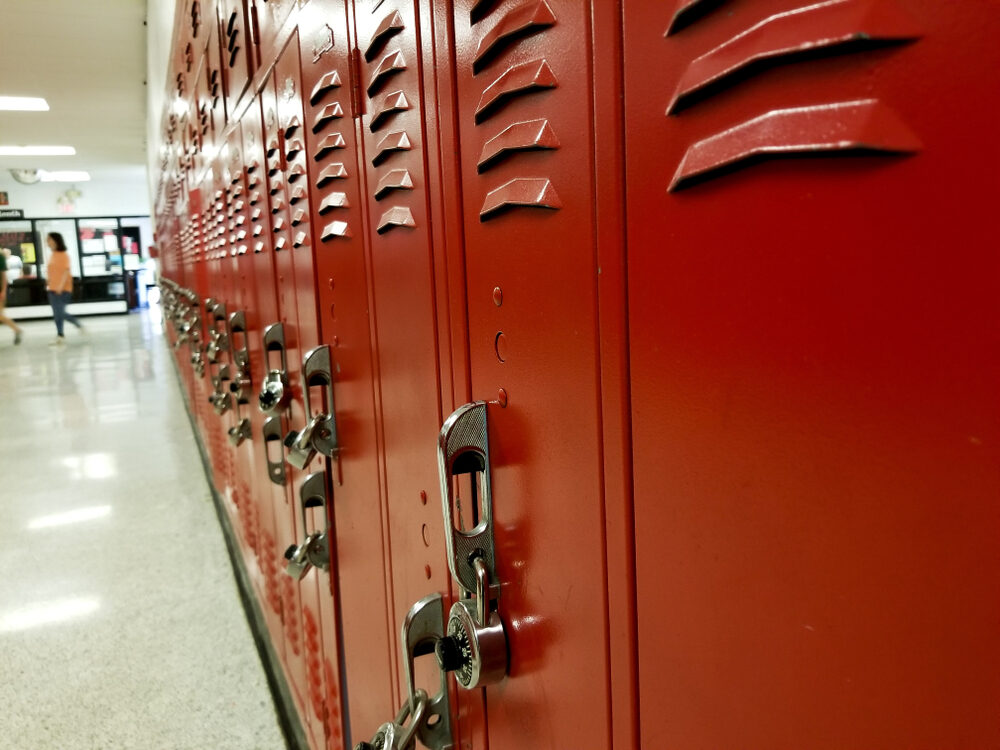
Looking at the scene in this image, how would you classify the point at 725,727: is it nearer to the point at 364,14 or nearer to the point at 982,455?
the point at 982,455

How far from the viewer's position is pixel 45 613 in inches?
114

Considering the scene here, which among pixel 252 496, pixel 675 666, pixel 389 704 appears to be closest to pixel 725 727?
pixel 675 666

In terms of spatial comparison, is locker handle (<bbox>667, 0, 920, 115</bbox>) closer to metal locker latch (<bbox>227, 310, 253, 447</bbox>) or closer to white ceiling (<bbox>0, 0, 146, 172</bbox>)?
metal locker latch (<bbox>227, 310, 253, 447</bbox>)

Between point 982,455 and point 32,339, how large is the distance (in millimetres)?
15831

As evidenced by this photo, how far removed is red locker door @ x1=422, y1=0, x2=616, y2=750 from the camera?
1.68ft

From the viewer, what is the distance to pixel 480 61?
61 cm

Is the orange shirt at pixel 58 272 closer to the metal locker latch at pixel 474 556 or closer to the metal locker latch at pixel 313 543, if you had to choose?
the metal locker latch at pixel 313 543

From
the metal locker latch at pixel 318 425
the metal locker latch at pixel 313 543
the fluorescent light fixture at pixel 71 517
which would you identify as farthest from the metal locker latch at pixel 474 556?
the fluorescent light fixture at pixel 71 517

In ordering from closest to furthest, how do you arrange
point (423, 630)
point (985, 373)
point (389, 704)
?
1. point (985, 373)
2. point (423, 630)
3. point (389, 704)

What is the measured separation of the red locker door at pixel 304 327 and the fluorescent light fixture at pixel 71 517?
2662 mm

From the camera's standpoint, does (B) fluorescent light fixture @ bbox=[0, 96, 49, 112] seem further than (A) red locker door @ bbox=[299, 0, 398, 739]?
Yes

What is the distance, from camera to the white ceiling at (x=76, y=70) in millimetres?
7727

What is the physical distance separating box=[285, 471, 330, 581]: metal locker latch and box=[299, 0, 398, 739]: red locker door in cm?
8

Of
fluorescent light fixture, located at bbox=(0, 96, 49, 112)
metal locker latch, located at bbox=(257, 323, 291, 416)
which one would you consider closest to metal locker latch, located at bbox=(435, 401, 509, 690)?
metal locker latch, located at bbox=(257, 323, 291, 416)
